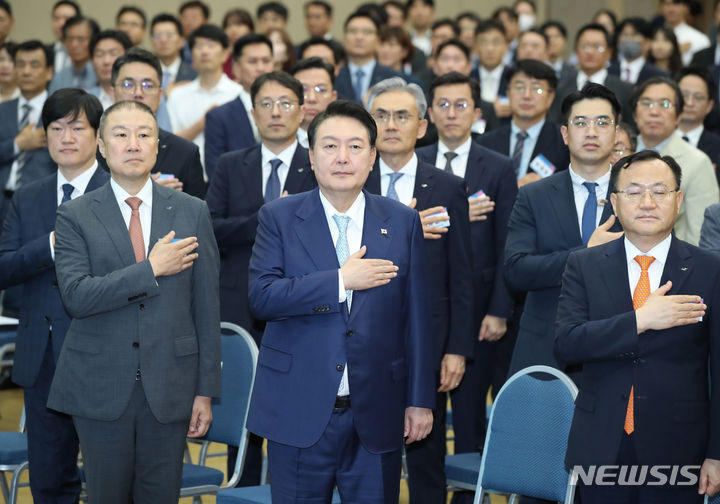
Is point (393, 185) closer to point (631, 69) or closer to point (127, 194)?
point (127, 194)

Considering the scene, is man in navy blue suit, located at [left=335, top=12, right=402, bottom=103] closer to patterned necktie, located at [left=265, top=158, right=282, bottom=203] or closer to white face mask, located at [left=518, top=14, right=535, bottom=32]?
patterned necktie, located at [left=265, top=158, right=282, bottom=203]

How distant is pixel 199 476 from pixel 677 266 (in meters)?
1.83

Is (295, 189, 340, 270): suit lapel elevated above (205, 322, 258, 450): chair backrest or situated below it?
above

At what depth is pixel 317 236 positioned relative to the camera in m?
3.12

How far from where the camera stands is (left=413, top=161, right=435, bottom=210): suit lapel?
4.23 metres

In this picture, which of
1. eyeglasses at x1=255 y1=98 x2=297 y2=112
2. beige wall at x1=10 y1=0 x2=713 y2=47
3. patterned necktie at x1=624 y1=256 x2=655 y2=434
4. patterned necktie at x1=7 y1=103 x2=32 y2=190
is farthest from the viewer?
beige wall at x1=10 y1=0 x2=713 y2=47

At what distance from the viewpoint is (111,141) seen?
3477 mm

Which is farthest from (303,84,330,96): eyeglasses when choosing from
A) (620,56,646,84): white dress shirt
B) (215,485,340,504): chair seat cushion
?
(620,56,646,84): white dress shirt

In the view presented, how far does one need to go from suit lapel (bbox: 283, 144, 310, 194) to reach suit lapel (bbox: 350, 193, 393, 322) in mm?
1458

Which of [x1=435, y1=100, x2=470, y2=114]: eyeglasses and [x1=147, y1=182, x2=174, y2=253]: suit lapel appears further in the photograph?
[x1=435, y1=100, x2=470, y2=114]: eyeglasses

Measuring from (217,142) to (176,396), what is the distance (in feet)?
8.12

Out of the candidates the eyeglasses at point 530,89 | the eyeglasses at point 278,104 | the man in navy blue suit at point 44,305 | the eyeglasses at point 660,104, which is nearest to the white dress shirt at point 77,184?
the man in navy blue suit at point 44,305

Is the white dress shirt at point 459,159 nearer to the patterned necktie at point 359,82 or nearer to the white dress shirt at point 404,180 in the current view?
the white dress shirt at point 404,180

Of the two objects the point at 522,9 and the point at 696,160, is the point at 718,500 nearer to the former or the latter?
the point at 696,160
